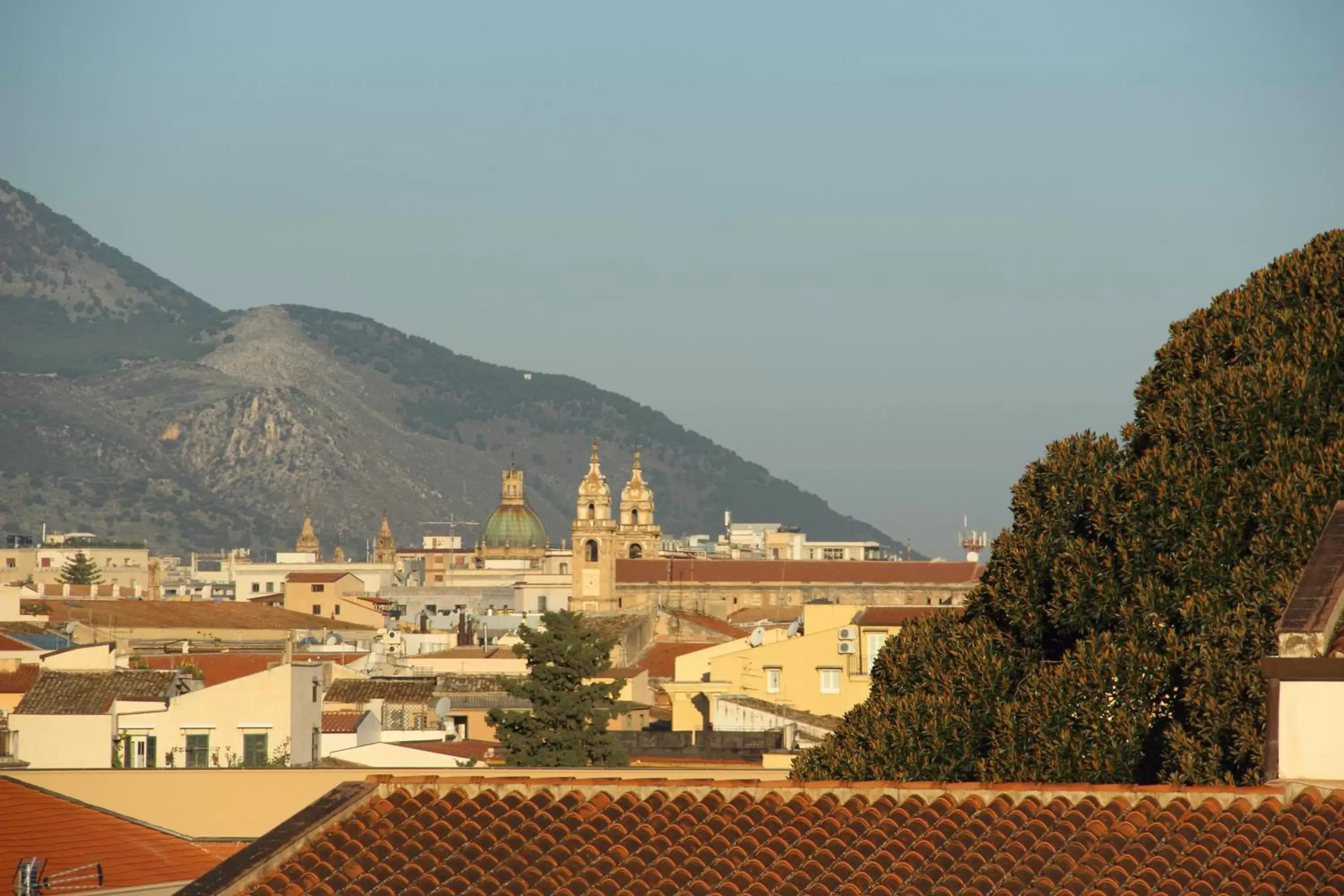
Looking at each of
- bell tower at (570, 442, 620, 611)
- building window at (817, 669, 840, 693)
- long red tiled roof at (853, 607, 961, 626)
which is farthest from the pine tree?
building window at (817, 669, 840, 693)

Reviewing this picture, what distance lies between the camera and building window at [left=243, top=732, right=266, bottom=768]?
3856 cm

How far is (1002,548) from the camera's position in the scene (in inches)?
928

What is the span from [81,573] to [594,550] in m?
44.4

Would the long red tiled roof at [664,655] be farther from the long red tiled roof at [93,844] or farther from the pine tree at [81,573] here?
the pine tree at [81,573]

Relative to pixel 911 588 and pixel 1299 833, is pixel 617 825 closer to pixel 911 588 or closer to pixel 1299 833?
pixel 1299 833

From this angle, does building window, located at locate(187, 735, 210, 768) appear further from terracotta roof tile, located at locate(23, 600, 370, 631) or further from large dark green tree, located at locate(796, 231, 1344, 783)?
terracotta roof tile, located at locate(23, 600, 370, 631)

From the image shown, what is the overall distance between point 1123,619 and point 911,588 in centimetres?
14606

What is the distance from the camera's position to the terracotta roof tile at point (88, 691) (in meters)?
37.8

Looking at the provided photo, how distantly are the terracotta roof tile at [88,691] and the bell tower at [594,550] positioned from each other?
119 m

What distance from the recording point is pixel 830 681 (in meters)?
59.4

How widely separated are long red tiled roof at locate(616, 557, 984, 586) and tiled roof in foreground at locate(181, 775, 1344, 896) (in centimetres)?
15739

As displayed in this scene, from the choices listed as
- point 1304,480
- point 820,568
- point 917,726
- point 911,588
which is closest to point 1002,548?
point 917,726

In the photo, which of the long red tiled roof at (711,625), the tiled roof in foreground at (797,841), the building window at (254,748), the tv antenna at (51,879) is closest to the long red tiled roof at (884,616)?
the building window at (254,748)

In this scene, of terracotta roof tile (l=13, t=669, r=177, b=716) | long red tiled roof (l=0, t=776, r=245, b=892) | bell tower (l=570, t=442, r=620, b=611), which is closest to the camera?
long red tiled roof (l=0, t=776, r=245, b=892)
